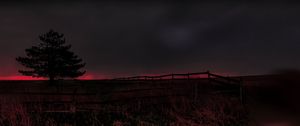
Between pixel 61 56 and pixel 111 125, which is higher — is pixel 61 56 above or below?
above

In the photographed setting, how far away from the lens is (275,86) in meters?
10.1

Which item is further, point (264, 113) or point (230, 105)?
point (230, 105)

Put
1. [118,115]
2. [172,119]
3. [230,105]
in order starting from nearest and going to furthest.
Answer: [172,119], [118,115], [230,105]

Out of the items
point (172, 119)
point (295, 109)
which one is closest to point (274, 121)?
point (295, 109)

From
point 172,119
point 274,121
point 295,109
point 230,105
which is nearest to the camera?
point 274,121

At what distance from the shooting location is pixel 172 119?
434 inches

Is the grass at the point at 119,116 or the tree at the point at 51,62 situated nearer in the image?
the grass at the point at 119,116

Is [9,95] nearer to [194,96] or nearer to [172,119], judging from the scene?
[172,119]

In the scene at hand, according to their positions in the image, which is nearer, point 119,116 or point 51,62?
point 119,116

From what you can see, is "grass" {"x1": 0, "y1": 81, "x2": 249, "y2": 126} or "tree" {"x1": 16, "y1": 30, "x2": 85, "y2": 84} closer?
"grass" {"x1": 0, "y1": 81, "x2": 249, "y2": 126}

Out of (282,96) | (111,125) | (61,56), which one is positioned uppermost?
(61,56)

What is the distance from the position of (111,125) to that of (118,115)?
2.13m

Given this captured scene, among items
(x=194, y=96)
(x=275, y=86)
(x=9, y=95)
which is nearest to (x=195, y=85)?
(x=194, y=96)

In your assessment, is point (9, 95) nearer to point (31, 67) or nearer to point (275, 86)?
point (275, 86)
